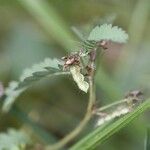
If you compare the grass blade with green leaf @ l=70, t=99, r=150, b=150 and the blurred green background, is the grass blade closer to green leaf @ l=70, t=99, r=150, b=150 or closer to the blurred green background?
the blurred green background

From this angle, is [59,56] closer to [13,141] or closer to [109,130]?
[13,141]

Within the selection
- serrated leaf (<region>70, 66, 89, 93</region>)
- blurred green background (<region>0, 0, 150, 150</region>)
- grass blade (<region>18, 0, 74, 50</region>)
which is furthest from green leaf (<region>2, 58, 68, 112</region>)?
grass blade (<region>18, 0, 74, 50</region>)

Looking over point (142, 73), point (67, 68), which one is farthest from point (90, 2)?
point (67, 68)

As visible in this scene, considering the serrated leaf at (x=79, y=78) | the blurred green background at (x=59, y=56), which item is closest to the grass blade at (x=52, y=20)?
the blurred green background at (x=59, y=56)

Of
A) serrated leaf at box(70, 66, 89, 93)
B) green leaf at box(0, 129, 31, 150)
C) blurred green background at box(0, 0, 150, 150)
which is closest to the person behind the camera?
serrated leaf at box(70, 66, 89, 93)

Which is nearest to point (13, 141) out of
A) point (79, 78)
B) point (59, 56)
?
point (79, 78)

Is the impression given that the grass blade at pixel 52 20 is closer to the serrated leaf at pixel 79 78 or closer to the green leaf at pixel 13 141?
the green leaf at pixel 13 141
